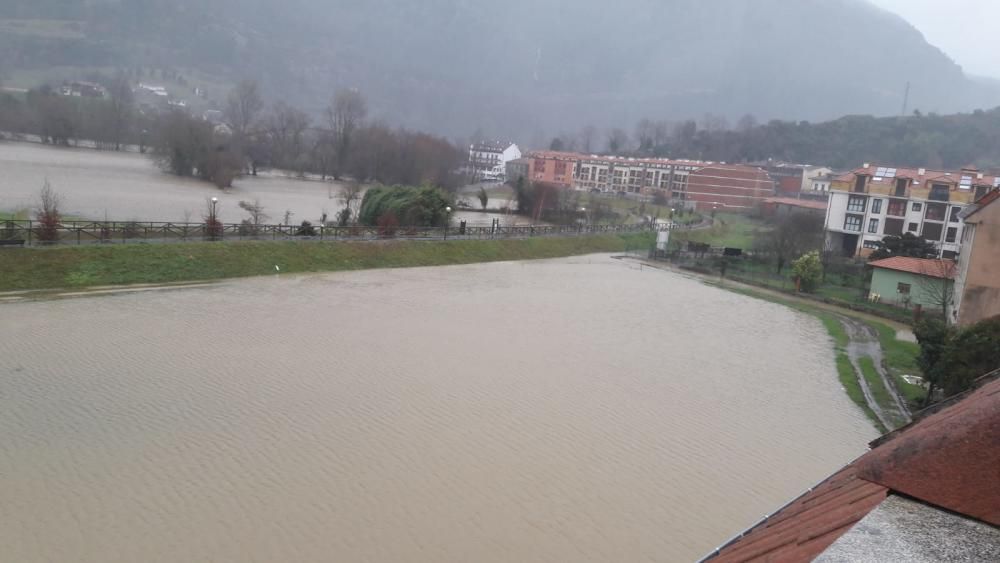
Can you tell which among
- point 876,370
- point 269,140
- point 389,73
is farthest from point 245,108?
point 389,73

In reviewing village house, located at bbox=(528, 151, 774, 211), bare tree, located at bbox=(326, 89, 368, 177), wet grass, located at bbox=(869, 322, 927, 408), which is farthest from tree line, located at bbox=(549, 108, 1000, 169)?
wet grass, located at bbox=(869, 322, 927, 408)

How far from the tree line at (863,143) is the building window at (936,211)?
4402cm

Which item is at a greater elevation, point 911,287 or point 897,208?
point 897,208

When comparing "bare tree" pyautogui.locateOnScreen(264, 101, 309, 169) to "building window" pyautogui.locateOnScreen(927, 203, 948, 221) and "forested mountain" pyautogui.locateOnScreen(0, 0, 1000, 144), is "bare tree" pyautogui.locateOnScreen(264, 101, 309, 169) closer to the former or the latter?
"building window" pyautogui.locateOnScreen(927, 203, 948, 221)

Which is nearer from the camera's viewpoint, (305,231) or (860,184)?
(305,231)

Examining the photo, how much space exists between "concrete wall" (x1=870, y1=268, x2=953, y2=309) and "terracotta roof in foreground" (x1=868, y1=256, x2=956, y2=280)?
0.41ft

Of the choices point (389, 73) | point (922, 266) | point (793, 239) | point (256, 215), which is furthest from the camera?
point (389, 73)

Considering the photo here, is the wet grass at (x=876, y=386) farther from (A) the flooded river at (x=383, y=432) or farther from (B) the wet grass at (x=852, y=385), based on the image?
(A) the flooded river at (x=383, y=432)

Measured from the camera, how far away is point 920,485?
2.70 meters

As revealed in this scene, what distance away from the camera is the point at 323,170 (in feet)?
171

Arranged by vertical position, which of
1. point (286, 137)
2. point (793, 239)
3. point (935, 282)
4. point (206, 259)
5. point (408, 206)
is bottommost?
point (206, 259)

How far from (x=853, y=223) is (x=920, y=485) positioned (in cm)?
3057

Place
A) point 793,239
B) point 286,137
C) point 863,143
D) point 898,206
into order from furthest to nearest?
point 863,143 < point 286,137 < point 898,206 < point 793,239

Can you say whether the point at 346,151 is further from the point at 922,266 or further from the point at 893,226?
the point at 922,266
